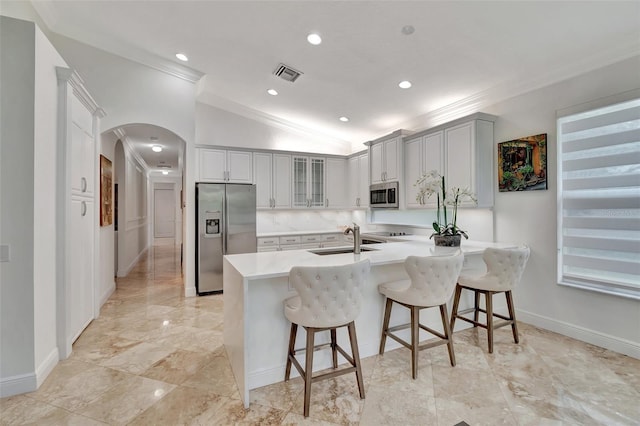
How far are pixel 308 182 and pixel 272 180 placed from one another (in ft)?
2.34

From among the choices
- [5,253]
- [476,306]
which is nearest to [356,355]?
[476,306]

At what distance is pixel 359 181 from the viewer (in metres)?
5.64

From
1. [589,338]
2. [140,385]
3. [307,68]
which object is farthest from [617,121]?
[140,385]

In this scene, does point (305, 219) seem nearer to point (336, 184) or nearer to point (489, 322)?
point (336, 184)

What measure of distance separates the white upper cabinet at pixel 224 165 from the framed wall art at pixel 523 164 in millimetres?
3777

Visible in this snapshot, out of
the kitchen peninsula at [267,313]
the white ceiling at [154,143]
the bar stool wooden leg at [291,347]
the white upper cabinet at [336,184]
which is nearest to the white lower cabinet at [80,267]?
the kitchen peninsula at [267,313]

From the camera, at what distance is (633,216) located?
8.48 ft

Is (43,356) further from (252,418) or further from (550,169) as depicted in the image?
(550,169)

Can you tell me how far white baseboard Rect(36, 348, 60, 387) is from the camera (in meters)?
2.20

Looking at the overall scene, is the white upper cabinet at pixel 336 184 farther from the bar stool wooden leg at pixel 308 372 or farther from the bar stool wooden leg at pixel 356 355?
the bar stool wooden leg at pixel 308 372

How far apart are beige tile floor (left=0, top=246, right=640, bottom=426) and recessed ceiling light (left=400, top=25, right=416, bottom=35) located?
9.63ft

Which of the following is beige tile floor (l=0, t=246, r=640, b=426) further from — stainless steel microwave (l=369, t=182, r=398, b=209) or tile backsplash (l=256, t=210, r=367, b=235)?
tile backsplash (l=256, t=210, r=367, b=235)

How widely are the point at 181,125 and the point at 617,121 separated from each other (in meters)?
5.18

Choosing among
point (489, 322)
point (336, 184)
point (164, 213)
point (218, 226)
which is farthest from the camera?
point (164, 213)
